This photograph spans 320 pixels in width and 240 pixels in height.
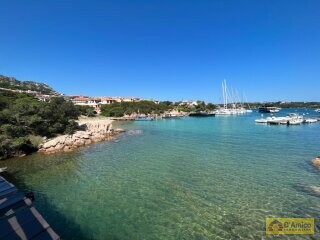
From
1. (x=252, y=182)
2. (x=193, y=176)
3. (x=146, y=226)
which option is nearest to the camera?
(x=146, y=226)

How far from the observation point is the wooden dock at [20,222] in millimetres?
5742

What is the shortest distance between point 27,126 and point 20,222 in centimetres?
3303

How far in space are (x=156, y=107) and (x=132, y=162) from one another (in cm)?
11306

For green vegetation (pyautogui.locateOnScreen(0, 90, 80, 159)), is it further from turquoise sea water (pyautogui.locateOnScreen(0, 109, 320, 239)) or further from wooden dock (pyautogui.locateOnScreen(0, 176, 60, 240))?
wooden dock (pyautogui.locateOnScreen(0, 176, 60, 240))

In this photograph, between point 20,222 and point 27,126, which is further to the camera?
point 27,126

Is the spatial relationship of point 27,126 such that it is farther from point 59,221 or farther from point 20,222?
point 20,222

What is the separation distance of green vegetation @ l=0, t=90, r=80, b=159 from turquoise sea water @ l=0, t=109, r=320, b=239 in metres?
3.62

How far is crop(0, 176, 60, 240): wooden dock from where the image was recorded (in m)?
5.74

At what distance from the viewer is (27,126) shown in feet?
115

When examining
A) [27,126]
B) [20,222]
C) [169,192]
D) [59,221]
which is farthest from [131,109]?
[20,222]

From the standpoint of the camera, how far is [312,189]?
51.1 ft

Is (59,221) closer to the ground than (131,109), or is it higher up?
closer to the ground

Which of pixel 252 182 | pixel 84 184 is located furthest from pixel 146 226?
pixel 252 182

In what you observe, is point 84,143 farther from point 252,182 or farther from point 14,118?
point 252,182
